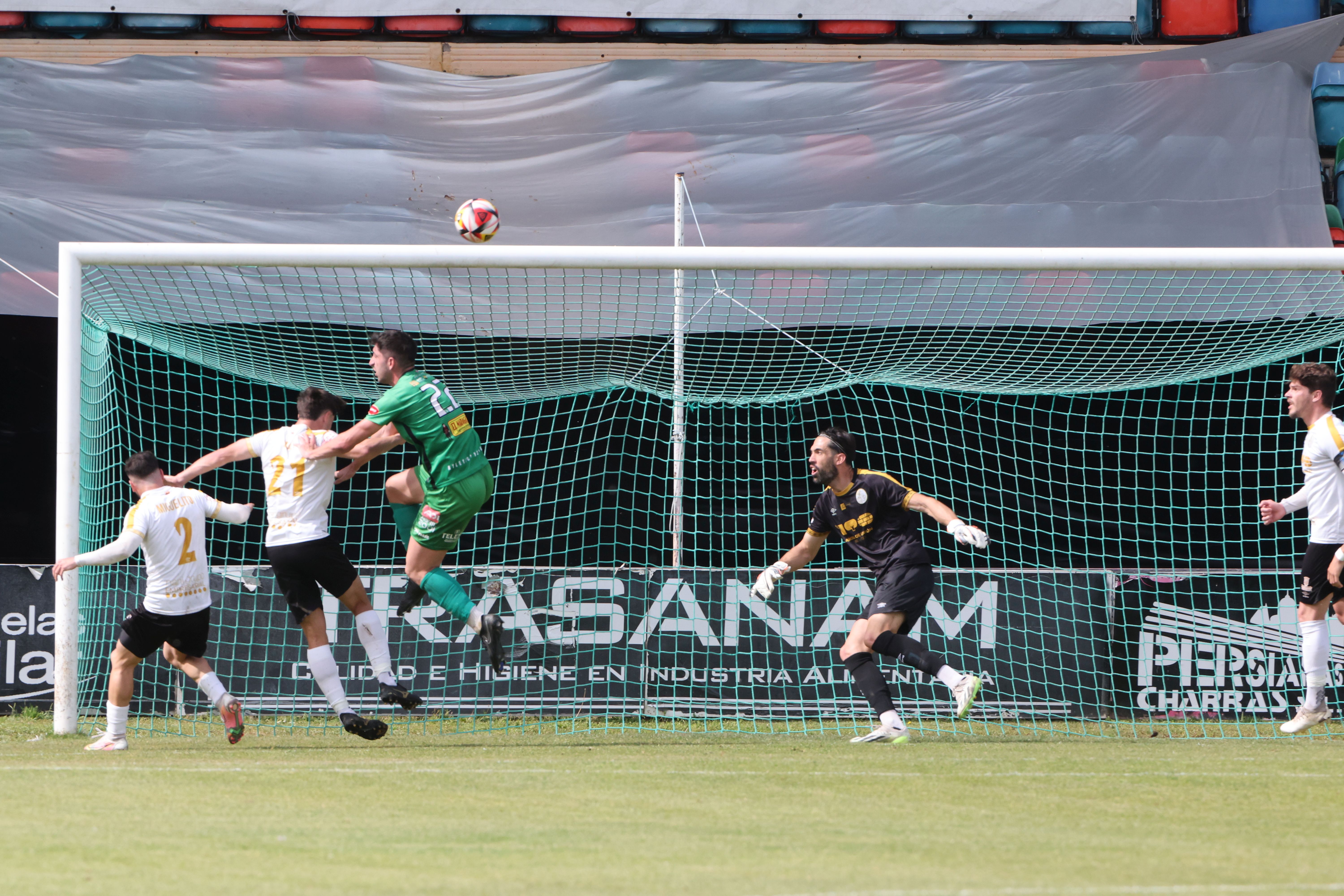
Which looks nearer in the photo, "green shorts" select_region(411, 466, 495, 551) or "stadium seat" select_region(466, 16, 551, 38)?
"green shorts" select_region(411, 466, 495, 551)

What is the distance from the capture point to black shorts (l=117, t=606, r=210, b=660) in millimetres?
6500

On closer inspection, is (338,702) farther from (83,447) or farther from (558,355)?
(558,355)

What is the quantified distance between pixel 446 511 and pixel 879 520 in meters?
2.33

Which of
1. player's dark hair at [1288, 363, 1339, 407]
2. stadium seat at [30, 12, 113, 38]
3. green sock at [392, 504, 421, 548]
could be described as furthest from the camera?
stadium seat at [30, 12, 113, 38]

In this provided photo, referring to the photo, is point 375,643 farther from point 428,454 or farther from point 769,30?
point 769,30

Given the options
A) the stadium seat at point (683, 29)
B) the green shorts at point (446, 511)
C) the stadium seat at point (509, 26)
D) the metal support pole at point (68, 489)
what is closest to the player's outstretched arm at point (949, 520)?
the green shorts at point (446, 511)

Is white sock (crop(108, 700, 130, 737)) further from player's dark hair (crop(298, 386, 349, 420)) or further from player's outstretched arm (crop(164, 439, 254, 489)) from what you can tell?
player's dark hair (crop(298, 386, 349, 420))

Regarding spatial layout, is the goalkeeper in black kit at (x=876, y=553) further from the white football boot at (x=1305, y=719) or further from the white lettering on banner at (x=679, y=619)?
the white football boot at (x=1305, y=719)

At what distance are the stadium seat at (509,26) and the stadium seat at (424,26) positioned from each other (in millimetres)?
130

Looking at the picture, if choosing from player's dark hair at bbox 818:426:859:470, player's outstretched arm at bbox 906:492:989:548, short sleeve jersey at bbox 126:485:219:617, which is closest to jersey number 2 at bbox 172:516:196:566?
short sleeve jersey at bbox 126:485:219:617

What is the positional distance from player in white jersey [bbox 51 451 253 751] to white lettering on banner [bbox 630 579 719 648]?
2842mm

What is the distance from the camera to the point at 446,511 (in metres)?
6.99

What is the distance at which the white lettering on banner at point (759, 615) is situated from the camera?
8.71m

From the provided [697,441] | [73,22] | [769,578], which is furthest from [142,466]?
[73,22]
